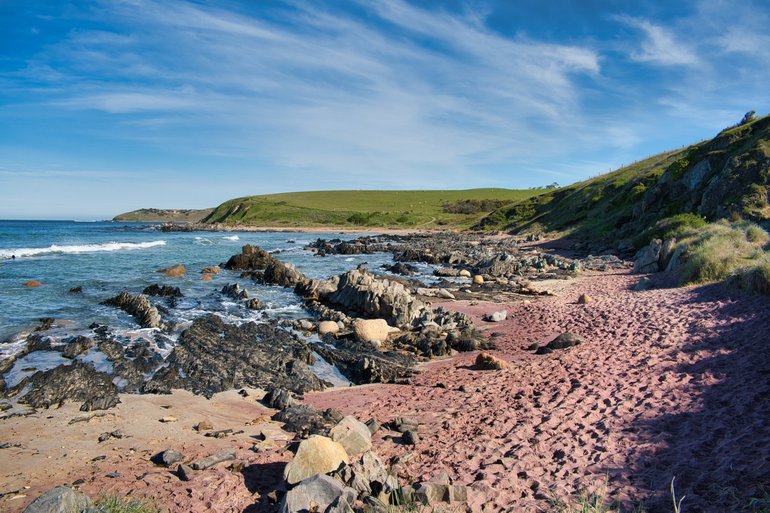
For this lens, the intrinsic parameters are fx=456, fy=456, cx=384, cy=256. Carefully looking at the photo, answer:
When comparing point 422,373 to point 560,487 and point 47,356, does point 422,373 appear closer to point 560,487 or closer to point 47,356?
point 560,487

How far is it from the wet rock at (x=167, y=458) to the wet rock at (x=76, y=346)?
7546 millimetres

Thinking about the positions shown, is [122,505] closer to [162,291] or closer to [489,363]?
[489,363]

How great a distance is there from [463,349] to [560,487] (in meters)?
7.97

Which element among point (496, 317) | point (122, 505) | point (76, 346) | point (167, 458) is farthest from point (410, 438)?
point (76, 346)

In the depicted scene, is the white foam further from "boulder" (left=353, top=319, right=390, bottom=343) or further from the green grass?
the green grass

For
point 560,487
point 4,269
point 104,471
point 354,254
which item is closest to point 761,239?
point 560,487

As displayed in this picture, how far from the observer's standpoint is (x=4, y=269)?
31.6 m

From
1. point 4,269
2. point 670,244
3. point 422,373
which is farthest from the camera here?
point 4,269

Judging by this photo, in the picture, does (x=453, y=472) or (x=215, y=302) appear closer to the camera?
(x=453, y=472)

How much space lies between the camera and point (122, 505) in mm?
5578

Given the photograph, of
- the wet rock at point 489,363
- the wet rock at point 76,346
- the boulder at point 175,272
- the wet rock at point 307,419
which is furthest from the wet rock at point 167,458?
the boulder at point 175,272

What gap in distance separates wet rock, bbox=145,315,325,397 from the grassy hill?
80198mm

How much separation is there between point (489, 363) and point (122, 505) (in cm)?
861

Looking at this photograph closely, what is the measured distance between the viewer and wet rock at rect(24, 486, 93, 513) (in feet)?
16.4
